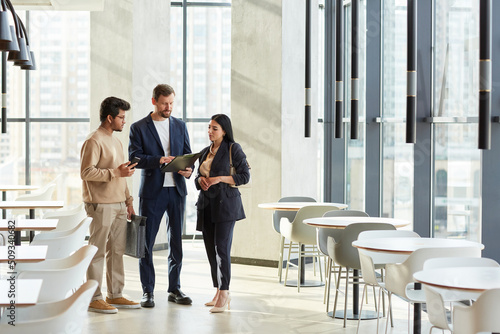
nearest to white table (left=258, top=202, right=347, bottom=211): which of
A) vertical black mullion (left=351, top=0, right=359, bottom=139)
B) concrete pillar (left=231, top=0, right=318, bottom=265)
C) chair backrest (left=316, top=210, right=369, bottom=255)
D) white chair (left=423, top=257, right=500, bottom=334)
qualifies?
chair backrest (left=316, top=210, right=369, bottom=255)

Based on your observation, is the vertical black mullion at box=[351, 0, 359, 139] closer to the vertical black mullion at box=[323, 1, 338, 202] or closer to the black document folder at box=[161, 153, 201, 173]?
the black document folder at box=[161, 153, 201, 173]

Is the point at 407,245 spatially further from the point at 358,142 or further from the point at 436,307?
the point at 358,142

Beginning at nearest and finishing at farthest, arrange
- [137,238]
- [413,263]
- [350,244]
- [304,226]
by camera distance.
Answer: [413,263] → [350,244] → [137,238] → [304,226]

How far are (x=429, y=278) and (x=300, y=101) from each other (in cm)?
546

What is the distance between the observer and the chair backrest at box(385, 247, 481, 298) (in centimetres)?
416

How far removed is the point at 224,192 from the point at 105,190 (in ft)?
3.27

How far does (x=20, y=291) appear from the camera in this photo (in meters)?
2.91

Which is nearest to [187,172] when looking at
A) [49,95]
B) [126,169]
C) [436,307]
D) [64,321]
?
[126,169]

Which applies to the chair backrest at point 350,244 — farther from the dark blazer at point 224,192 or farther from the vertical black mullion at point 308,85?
the vertical black mullion at point 308,85

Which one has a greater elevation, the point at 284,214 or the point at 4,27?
the point at 4,27

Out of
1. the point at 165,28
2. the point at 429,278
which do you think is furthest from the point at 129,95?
the point at 429,278

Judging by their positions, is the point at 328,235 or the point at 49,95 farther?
the point at 49,95

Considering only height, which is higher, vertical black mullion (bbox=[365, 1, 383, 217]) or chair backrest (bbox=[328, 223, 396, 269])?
vertical black mullion (bbox=[365, 1, 383, 217])

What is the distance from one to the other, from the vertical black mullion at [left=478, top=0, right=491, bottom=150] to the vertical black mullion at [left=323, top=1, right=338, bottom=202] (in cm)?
590
